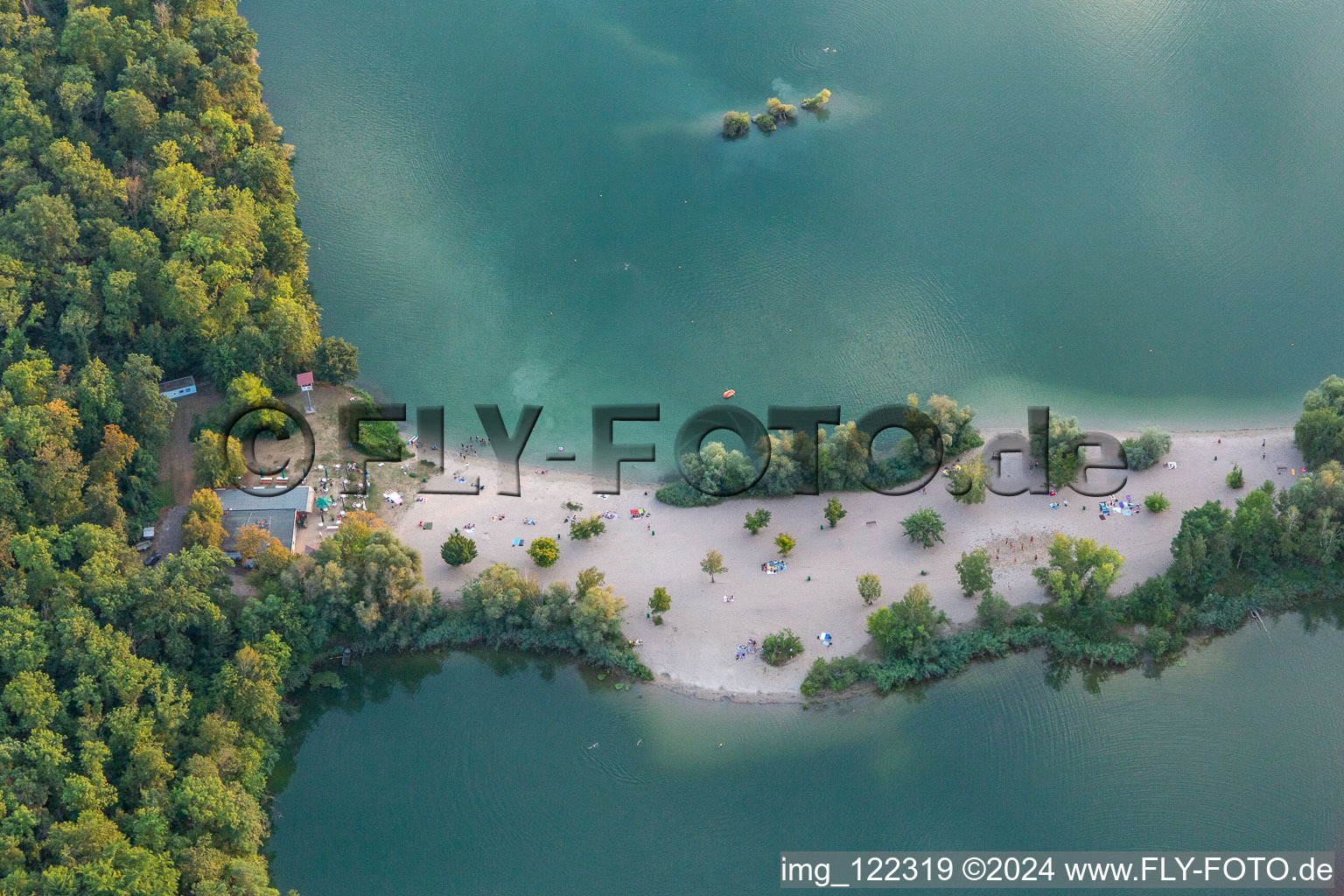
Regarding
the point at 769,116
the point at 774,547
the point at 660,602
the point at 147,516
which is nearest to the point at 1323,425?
the point at 774,547

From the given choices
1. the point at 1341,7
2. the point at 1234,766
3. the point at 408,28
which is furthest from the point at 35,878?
the point at 1341,7

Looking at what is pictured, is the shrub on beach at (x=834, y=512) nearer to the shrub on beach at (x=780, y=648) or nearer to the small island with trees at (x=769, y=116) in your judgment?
the shrub on beach at (x=780, y=648)

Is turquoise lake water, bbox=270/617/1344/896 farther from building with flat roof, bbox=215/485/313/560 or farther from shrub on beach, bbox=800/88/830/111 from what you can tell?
shrub on beach, bbox=800/88/830/111

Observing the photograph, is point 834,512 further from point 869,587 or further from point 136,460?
point 136,460

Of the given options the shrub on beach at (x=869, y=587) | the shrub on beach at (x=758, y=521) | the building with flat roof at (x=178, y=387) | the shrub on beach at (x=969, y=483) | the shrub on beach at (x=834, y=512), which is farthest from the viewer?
the building with flat roof at (x=178, y=387)

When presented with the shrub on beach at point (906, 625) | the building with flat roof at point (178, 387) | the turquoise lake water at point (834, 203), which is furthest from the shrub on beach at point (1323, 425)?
the building with flat roof at point (178, 387)

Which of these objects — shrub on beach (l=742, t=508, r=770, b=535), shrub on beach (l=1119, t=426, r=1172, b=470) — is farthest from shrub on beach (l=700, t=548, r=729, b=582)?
shrub on beach (l=1119, t=426, r=1172, b=470)
